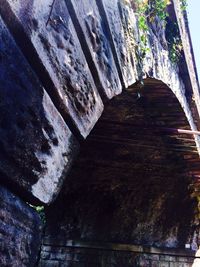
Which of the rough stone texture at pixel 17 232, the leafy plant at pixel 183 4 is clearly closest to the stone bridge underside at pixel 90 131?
the rough stone texture at pixel 17 232

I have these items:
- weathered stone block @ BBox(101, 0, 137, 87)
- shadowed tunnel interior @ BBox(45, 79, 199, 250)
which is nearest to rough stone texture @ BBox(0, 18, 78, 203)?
weathered stone block @ BBox(101, 0, 137, 87)

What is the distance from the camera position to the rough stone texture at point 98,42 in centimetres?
159

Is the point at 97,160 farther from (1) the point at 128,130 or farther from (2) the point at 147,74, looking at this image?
(2) the point at 147,74

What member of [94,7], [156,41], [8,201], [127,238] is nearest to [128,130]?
[156,41]

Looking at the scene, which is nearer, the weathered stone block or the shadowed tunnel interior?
the weathered stone block

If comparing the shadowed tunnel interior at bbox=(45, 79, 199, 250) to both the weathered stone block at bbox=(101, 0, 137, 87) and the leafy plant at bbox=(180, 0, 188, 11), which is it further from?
the weathered stone block at bbox=(101, 0, 137, 87)

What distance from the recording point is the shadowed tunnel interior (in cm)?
443

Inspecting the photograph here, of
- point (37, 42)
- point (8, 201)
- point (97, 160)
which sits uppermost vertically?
point (37, 42)

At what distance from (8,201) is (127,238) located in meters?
4.39

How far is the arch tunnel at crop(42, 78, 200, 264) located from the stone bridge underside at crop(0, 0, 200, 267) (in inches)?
0.6

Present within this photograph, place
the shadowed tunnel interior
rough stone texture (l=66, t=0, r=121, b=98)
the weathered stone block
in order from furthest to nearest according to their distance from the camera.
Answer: the shadowed tunnel interior, the weathered stone block, rough stone texture (l=66, t=0, r=121, b=98)

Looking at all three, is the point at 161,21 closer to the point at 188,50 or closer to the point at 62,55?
the point at 188,50

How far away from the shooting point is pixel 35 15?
1195 mm

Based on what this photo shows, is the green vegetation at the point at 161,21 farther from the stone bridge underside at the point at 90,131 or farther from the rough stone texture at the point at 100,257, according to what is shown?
the rough stone texture at the point at 100,257
